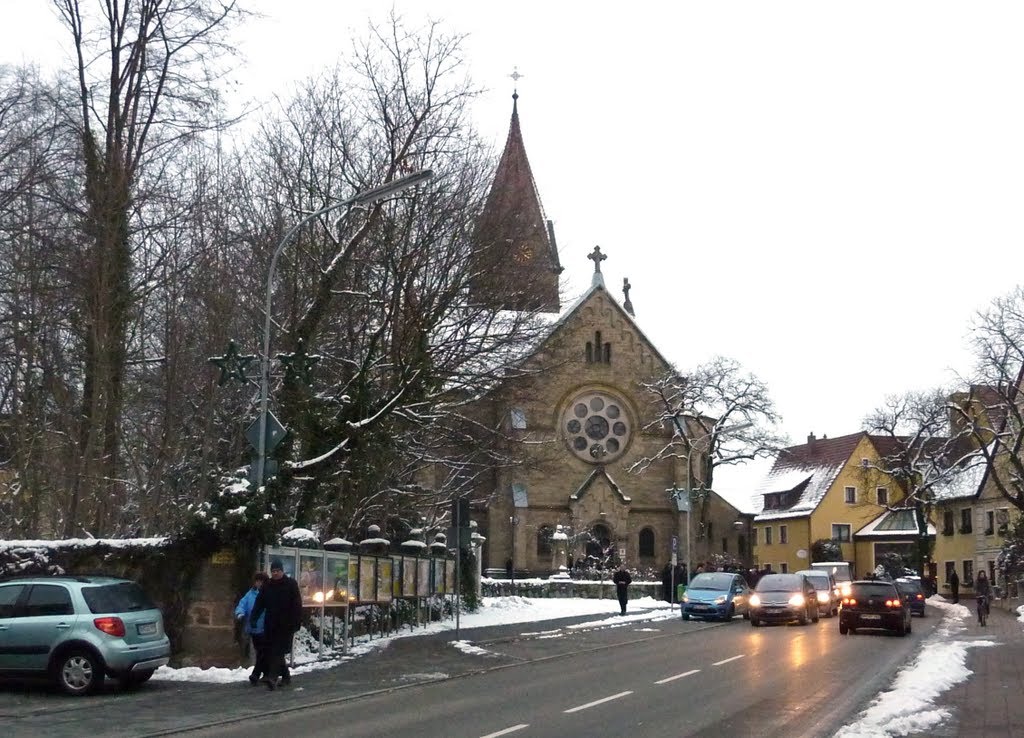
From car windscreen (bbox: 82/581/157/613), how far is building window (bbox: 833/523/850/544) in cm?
6200

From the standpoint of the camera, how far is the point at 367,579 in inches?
920

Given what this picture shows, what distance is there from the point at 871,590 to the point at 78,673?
68.0 ft

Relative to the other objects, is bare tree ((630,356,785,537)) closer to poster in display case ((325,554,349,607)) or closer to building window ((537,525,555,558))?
building window ((537,525,555,558))

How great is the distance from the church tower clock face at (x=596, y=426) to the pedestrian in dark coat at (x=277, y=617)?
45.0 m

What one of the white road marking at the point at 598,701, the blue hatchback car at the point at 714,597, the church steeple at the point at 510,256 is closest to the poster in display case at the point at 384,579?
the church steeple at the point at 510,256

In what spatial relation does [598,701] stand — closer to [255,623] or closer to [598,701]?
[598,701]

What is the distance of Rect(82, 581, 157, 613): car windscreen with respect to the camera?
15.2 metres

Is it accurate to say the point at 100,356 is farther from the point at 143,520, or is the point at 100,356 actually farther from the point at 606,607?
the point at 606,607

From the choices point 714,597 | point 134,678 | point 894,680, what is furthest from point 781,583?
point 134,678

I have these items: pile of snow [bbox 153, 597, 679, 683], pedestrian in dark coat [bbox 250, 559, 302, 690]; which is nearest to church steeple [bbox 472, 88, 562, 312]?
pile of snow [bbox 153, 597, 679, 683]

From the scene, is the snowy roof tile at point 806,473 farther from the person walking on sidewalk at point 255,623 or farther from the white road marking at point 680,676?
the person walking on sidewalk at point 255,623

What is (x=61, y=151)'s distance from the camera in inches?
889

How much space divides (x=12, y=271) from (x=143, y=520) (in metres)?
6.27

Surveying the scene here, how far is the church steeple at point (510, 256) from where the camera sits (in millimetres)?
24328
